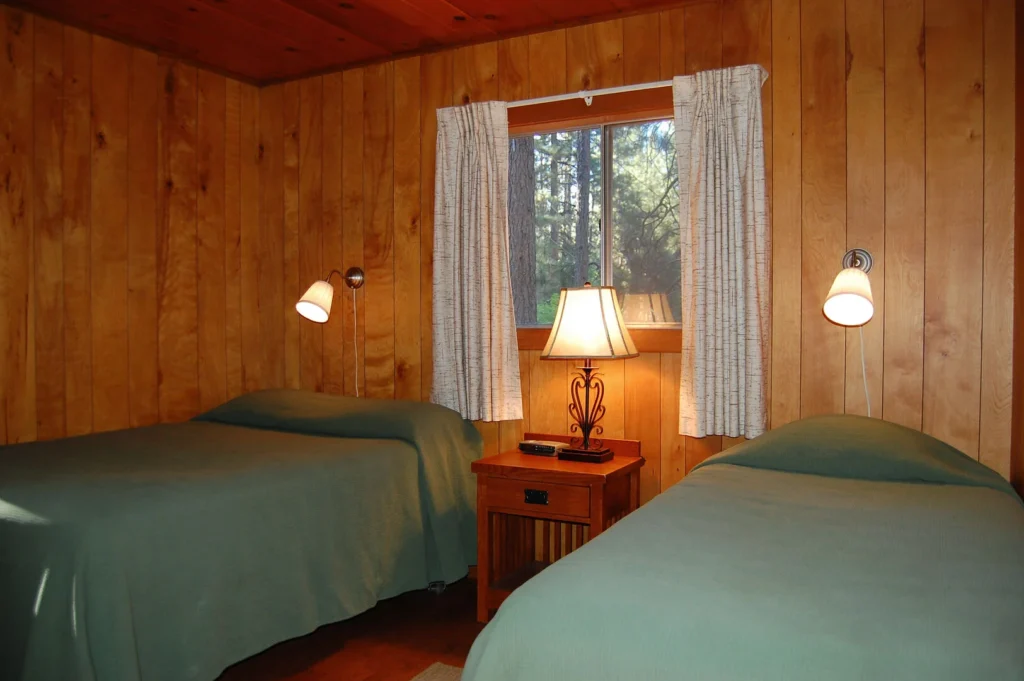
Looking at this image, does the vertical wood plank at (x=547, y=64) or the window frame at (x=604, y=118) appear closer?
the window frame at (x=604, y=118)

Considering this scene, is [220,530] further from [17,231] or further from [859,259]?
[859,259]

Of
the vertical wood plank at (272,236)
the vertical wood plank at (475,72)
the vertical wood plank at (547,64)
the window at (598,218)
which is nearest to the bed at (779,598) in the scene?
the window at (598,218)

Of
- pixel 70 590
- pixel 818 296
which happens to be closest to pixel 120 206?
pixel 70 590

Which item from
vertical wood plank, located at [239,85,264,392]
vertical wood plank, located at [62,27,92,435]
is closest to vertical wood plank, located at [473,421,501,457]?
vertical wood plank, located at [239,85,264,392]

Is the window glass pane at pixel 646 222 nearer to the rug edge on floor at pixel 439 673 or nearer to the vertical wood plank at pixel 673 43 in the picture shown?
the vertical wood plank at pixel 673 43

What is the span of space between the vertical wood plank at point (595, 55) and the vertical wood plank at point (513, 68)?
182 mm

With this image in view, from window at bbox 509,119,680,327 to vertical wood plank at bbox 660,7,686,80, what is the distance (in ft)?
0.67

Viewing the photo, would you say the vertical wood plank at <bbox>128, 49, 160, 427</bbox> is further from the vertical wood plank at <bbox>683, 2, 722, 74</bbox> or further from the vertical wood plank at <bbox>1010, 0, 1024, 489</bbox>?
the vertical wood plank at <bbox>1010, 0, 1024, 489</bbox>

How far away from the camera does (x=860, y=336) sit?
8.45 ft

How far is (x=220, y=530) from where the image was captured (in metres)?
2.08

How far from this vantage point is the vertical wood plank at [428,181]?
131 inches

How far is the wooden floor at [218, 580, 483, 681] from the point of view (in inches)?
93.0

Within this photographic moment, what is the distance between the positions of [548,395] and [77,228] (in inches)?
76.1

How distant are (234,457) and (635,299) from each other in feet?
5.02
